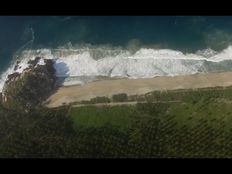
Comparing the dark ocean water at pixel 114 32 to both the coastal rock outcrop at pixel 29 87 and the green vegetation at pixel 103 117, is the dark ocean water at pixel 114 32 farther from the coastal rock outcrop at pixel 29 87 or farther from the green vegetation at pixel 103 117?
the green vegetation at pixel 103 117

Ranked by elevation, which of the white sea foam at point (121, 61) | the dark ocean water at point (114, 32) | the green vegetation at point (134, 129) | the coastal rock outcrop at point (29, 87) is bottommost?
the green vegetation at point (134, 129)

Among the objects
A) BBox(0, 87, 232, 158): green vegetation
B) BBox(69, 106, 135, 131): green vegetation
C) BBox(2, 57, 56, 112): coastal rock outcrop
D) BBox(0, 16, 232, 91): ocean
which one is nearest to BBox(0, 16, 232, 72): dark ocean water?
Result: BBox(0, 16, 232, 91): ocean

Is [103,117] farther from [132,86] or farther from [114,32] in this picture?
[114,32]

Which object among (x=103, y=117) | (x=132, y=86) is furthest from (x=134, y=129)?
(x=132, y=86)

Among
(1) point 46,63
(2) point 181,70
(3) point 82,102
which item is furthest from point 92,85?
(2) point 181,70

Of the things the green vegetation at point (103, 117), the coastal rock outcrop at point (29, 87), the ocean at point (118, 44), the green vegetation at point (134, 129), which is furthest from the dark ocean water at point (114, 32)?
the green vegetation at point (103, 117)
